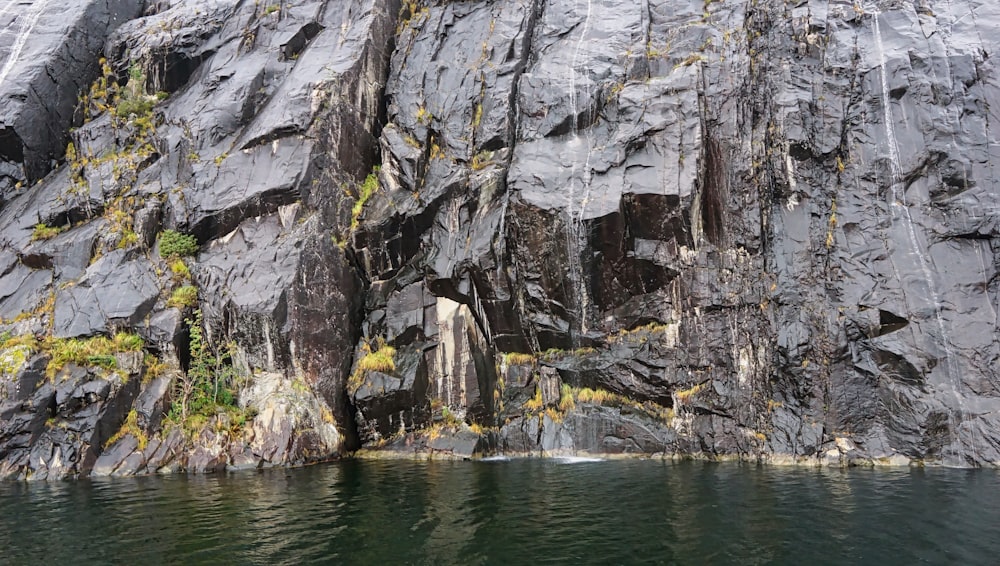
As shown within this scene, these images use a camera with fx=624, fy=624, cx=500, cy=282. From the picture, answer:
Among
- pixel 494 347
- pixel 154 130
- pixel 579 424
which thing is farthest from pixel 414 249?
pixel 154 130

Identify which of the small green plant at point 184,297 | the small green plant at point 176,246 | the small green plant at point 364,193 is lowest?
the small green plant at point 184,297

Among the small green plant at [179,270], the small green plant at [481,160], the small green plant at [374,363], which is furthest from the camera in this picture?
the small green plant at [481,160]

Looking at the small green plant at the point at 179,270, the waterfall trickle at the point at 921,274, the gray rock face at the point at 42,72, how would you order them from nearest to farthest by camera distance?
the waterfall trickle at the point at 921,274, the small green plant at the point at 179,270, the gray rock face at the point at 42,72

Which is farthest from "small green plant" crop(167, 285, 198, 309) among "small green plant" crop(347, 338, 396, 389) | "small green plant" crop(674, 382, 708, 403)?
"small green plant" crop(674, 382, 708, 403)

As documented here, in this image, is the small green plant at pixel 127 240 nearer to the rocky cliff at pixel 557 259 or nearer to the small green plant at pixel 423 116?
the rocky cliff at pixel 557 259

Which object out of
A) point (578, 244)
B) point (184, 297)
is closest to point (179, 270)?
point (184, 297)

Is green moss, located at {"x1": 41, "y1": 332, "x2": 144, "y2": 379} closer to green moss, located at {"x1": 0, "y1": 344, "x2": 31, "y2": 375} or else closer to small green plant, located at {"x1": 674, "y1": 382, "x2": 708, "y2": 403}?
green moss, located at {"x1": 0, "y1": 344, "x2": 31, "y2": 375}

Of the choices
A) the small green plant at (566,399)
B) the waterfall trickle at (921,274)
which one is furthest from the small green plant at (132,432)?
the waterfall trickle at (921,274)

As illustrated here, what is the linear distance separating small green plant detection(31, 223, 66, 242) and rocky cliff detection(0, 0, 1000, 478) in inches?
4.6

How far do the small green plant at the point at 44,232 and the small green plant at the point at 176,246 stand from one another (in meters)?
6.83

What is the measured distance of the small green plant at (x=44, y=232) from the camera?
30.6 m

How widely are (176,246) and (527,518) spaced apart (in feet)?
72.0

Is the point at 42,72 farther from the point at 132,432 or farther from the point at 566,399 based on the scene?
the point at 566,399

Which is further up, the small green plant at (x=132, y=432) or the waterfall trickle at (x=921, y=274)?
the waterfall trickle at (x=921, y=274)
